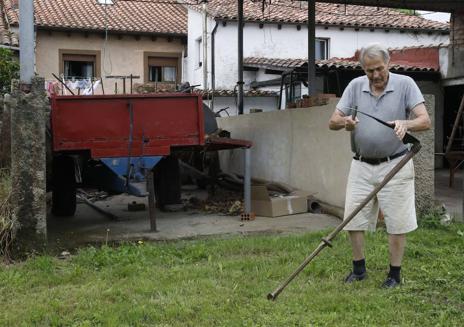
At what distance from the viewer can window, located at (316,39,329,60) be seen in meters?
22.0

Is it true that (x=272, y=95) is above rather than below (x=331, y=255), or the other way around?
above

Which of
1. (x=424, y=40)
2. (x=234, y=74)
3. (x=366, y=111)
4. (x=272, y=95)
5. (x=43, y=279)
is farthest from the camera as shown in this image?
(x=424, y=40)

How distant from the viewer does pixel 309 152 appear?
902cm

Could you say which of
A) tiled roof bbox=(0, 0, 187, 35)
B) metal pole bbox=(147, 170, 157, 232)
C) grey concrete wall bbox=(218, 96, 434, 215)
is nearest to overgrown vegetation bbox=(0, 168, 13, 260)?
metal pole bbox=(147, 170, 157, 232)

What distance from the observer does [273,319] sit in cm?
Answer: 385

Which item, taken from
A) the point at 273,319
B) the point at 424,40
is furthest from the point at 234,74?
the point at 273,319

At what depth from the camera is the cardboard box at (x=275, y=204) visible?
27.0 feet

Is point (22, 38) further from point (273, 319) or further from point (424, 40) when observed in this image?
point (424, 40)

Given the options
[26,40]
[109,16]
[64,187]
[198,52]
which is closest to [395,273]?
[26,40]

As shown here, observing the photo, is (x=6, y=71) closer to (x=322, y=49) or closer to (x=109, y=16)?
(x=109, y=16)

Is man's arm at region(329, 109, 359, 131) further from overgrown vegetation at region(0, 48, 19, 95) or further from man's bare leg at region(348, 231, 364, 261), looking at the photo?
overgrown vegetation at region(0, 48, 19, 95)

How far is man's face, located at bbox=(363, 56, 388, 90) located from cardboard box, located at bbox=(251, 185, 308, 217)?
13.3 feet

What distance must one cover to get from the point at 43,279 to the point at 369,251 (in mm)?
2915

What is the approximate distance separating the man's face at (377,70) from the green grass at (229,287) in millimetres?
1553
